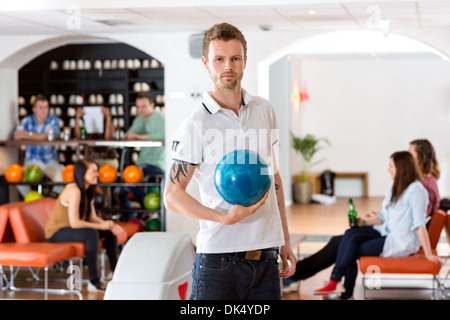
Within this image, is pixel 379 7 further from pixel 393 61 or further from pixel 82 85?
pixel 393 61

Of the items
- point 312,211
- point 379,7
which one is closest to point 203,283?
point 379,7

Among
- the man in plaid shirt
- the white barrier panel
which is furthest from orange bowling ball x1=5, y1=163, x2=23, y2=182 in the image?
the white barrier panel

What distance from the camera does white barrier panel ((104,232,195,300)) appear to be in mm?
3180

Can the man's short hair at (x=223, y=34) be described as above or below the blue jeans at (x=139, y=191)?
above

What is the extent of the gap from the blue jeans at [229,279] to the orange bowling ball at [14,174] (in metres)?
6.19

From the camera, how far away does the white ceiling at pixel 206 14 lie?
6.35 meters

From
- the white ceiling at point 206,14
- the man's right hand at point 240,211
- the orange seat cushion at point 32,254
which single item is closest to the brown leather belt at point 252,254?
the man's right hand at point 240,211

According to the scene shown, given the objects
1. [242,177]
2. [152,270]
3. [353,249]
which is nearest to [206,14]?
[353,249]

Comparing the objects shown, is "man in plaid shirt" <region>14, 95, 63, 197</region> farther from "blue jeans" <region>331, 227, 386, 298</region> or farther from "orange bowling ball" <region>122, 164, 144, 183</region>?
"blue jeans" <region>331, 227, 386, 298</region>

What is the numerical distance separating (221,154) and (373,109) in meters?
13.3

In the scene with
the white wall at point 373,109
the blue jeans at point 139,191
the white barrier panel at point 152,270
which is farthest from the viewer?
the white wall at point 373,109

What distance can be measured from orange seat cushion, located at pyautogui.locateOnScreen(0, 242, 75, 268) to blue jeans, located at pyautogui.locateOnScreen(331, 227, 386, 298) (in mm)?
2189

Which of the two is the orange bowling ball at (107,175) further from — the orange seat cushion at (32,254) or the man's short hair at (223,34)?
the man's short hair at (223,34)
